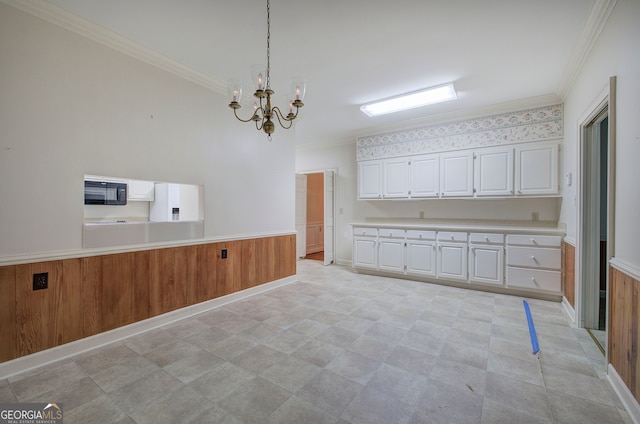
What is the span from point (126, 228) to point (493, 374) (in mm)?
3353

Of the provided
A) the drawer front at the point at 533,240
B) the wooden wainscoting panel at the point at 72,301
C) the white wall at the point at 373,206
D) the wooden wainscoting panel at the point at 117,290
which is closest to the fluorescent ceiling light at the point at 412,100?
the white wall at the point at 373,206

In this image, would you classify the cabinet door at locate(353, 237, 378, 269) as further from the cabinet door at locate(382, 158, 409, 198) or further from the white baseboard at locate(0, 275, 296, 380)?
the white baseboard at locate(0, 275, 296, 380)

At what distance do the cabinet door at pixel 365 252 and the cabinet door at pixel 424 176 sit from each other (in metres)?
1.12

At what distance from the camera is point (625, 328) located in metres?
1.73

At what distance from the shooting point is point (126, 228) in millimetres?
2619

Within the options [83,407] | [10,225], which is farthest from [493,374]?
[10,225]

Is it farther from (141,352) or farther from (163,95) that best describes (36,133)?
(141,352)

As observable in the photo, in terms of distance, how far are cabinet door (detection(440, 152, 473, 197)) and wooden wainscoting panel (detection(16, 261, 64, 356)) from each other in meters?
4.77

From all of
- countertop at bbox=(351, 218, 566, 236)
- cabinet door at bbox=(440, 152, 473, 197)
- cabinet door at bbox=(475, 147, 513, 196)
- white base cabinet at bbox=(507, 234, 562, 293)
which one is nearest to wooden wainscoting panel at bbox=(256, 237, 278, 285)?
countertop at bbox=(351, 218, 566, 236)

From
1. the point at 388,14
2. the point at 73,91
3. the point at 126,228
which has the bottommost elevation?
the point at 126,228

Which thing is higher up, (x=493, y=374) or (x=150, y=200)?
(x=150, y=200)

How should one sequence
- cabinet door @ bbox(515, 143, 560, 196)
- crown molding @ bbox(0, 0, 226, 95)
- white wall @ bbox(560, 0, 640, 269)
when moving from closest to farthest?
1. white wall @ bbox(560, 0, 640, 269)
2. crown molding @ bbox(0, 0, 226, 95)
3. cabinet door @ bbox(515, 143, 560, 196)

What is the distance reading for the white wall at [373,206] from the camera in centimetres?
412

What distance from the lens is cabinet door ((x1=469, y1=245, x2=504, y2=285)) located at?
12.8 ft
